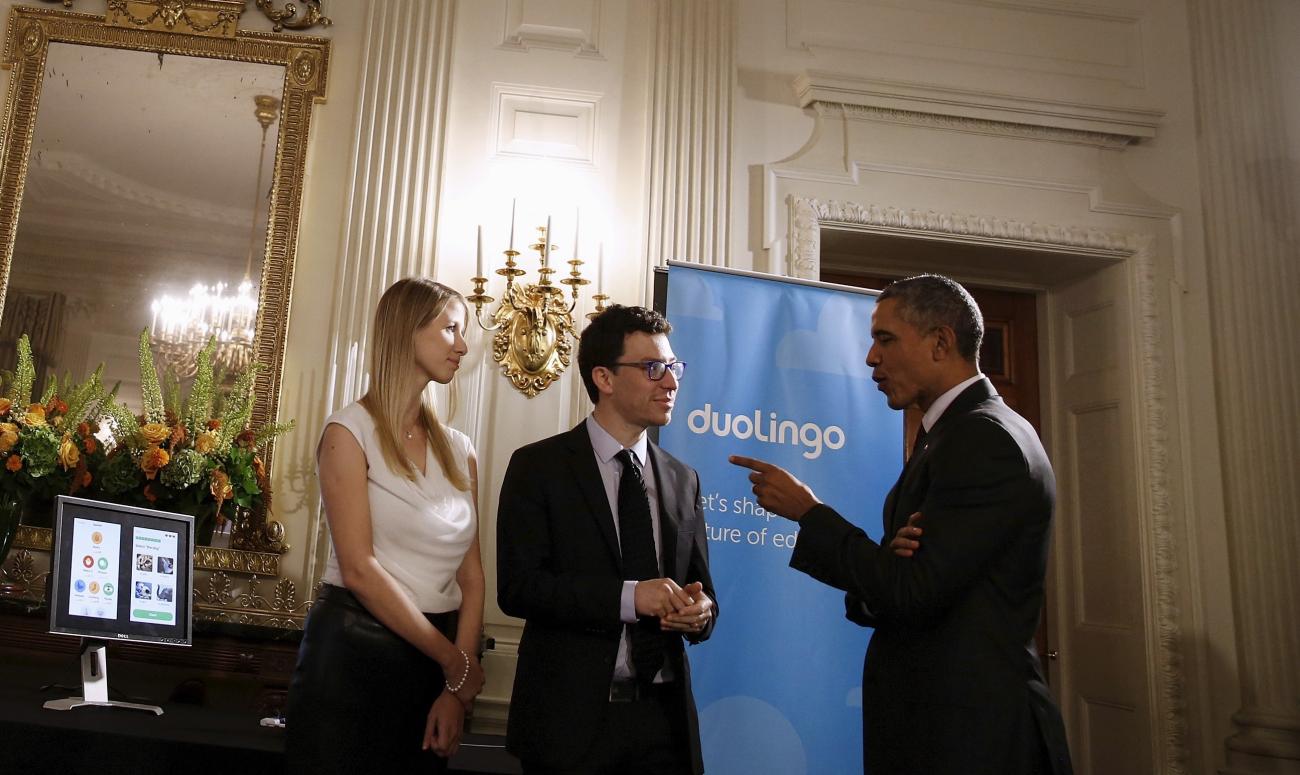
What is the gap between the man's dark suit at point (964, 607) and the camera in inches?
66.8

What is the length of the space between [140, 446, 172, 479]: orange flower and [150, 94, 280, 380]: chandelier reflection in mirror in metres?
0.55

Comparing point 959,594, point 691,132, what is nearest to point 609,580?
point 959,594

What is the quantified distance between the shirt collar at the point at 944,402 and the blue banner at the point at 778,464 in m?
1.32

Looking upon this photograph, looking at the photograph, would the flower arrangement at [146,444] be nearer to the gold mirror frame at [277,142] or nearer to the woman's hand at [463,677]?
the gold mirror frame at [277,142]

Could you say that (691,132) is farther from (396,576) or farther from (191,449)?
(396,576)

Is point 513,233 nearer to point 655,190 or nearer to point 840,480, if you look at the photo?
point 655,190

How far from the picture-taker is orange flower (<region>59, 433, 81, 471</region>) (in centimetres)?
317

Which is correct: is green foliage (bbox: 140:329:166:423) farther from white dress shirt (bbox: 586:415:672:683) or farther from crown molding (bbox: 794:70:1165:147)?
crown molding (bbox: 794:70:1165:147)

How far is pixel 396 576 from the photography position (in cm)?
209

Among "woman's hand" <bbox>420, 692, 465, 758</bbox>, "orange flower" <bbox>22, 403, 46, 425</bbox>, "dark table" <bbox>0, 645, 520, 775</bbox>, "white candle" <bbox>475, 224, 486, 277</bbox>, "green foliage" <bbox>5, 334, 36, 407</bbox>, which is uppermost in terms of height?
"white candle" <bbox>475, 224, 486, 277</bbox>

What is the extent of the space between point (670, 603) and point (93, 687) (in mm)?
1382

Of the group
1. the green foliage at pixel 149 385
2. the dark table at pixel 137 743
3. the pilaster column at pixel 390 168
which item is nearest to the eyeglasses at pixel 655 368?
the dark table at pixel 137 743

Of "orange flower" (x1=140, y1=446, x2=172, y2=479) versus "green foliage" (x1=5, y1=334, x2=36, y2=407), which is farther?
"green foliage" (x1=5, y1=334, x2=36, y2=407)

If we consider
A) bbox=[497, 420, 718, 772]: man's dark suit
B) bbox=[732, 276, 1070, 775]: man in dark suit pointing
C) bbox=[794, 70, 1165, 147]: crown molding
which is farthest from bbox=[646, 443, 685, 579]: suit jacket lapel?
bbox=[794, 70, 1165, 147]: crown molding
